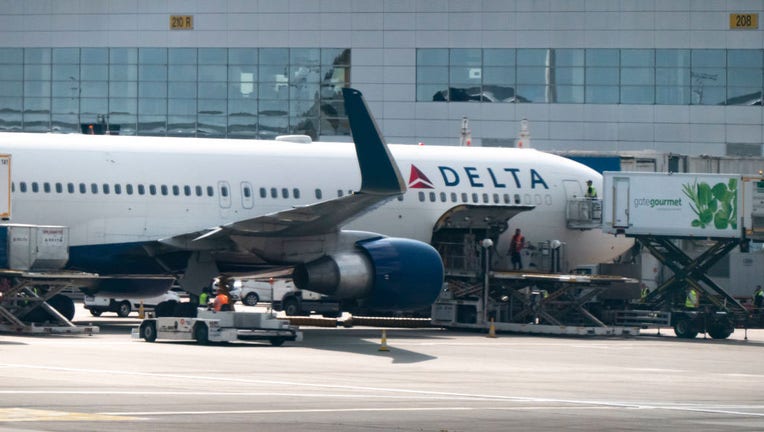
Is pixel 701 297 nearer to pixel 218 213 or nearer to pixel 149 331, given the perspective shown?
pixel 218 213

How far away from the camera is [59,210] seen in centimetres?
3142

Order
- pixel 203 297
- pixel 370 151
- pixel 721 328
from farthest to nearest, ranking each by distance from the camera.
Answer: pixel 721 328 → pixel 203 297 → pixel 370 151

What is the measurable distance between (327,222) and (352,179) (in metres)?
4.03

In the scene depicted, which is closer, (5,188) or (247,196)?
(5,188)

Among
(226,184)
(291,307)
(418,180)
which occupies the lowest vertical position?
(291,307)

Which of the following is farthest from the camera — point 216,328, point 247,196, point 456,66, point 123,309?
point 456,66

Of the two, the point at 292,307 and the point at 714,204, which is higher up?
the point at 714,204

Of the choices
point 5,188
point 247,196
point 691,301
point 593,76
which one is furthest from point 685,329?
point 593,76

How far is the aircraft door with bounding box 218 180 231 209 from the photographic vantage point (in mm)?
33094

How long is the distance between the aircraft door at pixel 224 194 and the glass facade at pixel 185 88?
3508 cm

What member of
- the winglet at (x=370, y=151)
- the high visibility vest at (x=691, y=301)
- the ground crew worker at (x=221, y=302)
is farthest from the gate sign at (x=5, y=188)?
the high visibility vest at (x=691, y=301)

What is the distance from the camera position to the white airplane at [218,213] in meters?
31.2

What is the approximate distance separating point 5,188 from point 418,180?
10.9 m

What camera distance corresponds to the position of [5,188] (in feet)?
97.1
